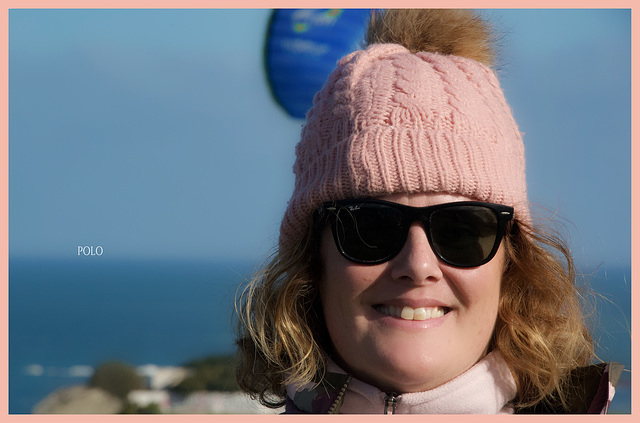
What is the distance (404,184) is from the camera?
6.38ft

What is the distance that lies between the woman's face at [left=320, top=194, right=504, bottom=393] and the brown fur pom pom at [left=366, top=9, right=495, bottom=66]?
2.60 feet

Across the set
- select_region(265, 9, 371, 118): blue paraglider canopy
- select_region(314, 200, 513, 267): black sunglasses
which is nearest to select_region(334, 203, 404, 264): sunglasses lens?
select_region(314, 200, 513, 267): black sunglasses

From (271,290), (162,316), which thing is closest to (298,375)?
(271,290)

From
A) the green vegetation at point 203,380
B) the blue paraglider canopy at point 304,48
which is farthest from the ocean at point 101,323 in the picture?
the blue paraglider canopy at point 304,48

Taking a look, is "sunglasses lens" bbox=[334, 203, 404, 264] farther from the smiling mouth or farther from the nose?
the smiling mouth

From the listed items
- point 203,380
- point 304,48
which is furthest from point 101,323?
point 304,48

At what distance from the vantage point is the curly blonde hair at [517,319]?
7.12ft

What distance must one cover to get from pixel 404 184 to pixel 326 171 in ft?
1.00

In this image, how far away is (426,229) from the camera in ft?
6.35

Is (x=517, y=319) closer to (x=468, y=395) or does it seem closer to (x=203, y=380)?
(x=468, y=395)

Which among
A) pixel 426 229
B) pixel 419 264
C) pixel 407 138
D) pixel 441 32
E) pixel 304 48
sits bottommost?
pixel 419 264

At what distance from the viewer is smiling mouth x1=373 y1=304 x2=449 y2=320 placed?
1925 millimetres

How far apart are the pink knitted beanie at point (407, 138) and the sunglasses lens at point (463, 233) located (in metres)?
0.07

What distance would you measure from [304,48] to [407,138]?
1698 millimetres
